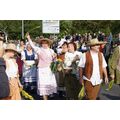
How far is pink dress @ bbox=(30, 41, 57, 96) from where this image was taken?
9.23 metres

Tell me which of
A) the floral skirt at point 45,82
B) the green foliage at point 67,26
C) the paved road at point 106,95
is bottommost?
the paved road at point 106,95

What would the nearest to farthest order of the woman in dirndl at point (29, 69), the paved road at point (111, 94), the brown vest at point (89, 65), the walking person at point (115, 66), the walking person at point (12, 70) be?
the walking person at point (12, 70) < the brown vest at point (89, 65) < the walking person at point (115, 66) < the paved road at point (111, 94) < the woman in dirndl at point (29, 69)

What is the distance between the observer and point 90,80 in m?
8.48

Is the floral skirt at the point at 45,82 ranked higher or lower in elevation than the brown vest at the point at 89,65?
lower

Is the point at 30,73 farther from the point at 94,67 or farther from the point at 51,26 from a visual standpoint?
the point at 94,67

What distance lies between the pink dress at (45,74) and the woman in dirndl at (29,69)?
0.53 m

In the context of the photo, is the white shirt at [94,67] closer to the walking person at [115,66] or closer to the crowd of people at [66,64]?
the crowd of people at [66,64]

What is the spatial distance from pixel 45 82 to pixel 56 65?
0.40m

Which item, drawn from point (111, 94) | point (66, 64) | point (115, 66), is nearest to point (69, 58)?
point (66, 64)

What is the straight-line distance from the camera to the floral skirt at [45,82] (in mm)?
9352

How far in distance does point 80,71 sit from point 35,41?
140 centimetres

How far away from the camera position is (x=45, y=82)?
941 centimetres

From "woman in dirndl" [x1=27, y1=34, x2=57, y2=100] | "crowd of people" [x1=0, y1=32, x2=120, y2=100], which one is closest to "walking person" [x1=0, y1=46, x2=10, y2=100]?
"crowd of people" [x1=0, y1=32, x2=120, y2=100]

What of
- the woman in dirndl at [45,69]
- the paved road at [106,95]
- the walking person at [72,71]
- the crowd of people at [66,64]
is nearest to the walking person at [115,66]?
the crowd of people at [66,64]
